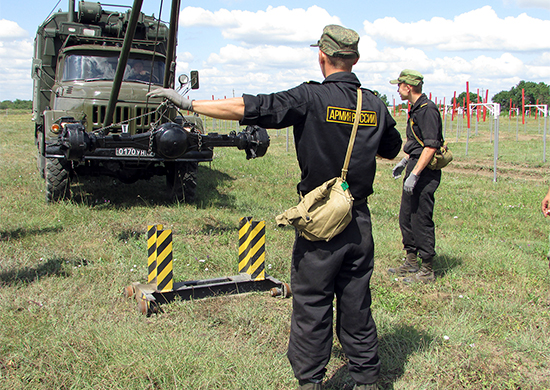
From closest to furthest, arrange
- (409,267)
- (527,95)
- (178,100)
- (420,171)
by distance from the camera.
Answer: (178,100)
(420,171)
(409,267)
(527,95)

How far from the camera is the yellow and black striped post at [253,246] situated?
467 cm

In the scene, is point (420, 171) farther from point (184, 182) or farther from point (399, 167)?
point (184, 182)

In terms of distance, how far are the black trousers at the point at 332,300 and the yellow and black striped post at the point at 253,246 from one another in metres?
1.87

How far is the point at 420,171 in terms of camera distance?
4672mm

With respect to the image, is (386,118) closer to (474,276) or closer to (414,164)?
(414,164)

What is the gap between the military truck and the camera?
20.0 feet

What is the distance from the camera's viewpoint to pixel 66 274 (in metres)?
4.71

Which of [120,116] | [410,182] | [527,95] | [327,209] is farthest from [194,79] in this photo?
[527,95]

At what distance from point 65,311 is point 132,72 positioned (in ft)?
18.4

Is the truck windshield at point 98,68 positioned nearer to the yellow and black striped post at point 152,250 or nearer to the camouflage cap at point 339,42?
the yellow and black striped post at point 152,250

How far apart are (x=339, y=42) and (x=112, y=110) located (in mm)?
4992

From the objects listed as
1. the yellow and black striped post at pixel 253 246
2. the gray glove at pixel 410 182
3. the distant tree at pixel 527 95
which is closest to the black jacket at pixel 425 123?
the gray glove at pixel 410 182

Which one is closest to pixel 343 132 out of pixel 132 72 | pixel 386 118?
pixel 386 118

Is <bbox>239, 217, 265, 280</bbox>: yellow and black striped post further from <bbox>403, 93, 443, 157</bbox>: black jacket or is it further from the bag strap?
the bag strap
